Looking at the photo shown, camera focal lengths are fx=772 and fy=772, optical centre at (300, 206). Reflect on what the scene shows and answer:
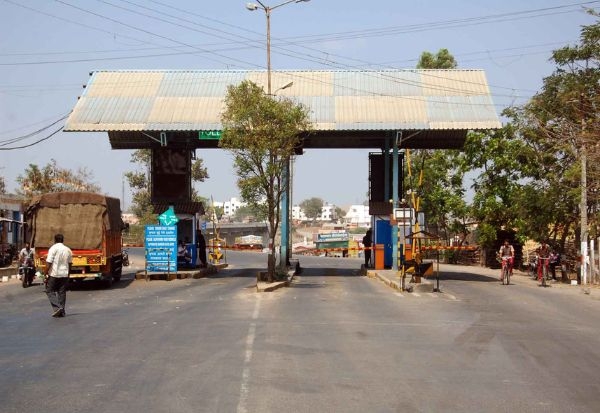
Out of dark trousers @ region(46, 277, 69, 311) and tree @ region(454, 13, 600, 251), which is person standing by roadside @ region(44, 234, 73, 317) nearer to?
dark trousers @ region(46, 277, 69, 311)

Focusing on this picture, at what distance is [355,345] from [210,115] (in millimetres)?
24284

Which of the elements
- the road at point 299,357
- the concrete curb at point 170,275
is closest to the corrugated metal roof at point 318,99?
the concrete curb at point 170,275

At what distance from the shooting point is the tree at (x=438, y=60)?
5797 cm

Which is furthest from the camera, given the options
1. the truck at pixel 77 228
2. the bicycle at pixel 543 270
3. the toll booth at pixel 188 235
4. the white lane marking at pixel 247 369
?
the toll booth at pixel 188 235

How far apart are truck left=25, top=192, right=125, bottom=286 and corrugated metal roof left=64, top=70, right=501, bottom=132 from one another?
7.18m

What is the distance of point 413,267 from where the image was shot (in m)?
26.1

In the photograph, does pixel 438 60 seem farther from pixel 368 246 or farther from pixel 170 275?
pixel 170 275

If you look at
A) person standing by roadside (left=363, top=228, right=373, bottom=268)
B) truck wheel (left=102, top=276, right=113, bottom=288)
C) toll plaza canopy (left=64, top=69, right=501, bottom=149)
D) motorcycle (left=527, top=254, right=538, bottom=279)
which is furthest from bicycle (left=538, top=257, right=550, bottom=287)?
truck wheel (left=102, top=276, right=113, bottom=288)

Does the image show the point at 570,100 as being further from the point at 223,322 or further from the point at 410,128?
the point at 223,322

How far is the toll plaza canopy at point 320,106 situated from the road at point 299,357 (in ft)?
50.2

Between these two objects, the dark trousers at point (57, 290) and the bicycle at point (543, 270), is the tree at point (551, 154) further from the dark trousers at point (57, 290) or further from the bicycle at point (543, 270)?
the dark trousers at point (57, 290)

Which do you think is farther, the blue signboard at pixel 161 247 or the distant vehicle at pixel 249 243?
the distant vehicle at pixel 249 243

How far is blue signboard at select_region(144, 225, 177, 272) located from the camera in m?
30.8

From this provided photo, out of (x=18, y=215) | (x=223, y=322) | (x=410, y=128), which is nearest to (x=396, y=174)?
(x=410, y=128)
